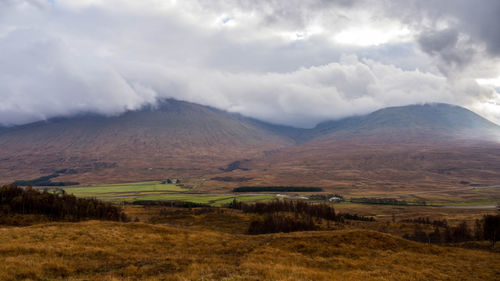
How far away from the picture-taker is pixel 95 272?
18094mm

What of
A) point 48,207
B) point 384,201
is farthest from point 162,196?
point 384,201

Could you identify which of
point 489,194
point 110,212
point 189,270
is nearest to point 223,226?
point 110,212

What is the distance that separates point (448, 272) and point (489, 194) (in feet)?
573

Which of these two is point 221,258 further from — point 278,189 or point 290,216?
point 278,189

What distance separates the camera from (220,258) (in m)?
23.6

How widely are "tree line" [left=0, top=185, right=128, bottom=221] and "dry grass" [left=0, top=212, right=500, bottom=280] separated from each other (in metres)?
24.5

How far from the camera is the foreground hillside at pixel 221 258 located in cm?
1753

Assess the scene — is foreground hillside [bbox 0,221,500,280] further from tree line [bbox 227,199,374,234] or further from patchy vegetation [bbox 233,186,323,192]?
patchy vegetation [bbox 233,186,323,192]

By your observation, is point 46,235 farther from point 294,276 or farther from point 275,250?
point 294,276

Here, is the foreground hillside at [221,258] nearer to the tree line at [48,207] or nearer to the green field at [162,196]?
the tree line at [48,207]

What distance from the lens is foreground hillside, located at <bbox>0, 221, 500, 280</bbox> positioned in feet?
57.5

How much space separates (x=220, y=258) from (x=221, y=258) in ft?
0.46

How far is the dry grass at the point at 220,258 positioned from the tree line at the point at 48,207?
24.5 metres

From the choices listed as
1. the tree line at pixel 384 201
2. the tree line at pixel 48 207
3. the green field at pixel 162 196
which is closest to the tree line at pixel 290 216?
the green field at pixel 162 196
